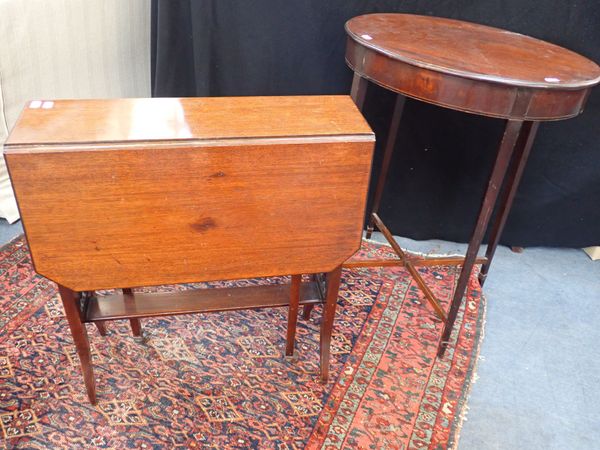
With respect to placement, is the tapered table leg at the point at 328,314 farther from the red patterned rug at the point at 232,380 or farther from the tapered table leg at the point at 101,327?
the tapered table leg at the point at 101,327

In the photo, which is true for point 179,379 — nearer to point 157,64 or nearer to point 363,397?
point 363,397

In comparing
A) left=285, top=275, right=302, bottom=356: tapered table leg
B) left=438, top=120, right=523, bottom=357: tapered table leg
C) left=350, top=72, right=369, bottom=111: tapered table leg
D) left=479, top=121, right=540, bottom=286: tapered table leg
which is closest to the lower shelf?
left=285, top=275, right=302, bottom=356: tapered table leg

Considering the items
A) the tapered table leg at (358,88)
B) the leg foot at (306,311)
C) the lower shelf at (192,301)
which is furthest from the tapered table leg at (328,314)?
the tapered table leg at (358,88)

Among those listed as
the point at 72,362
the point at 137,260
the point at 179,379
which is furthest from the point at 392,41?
the point at 72,362

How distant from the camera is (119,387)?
1525 millimetres

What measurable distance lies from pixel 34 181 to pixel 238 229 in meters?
0.42

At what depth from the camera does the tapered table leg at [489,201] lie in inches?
51.8

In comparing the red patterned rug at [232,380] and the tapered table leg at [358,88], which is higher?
the tapered table leg at [358,88]

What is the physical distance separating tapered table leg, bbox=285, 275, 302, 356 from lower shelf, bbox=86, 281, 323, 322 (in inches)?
0.9

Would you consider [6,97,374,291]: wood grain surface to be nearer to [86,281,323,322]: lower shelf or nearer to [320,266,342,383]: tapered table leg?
[320,266,342,383]: tapered table leg

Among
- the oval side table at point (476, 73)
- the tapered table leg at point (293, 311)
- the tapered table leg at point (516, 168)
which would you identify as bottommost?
the tapered table leg at point (293, 311)

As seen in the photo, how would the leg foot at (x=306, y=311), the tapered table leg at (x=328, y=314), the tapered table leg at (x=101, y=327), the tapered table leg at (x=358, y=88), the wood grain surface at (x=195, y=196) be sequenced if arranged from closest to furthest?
the wood grain surface at (x=195, y=196), the tapered table leg at (x=328, y=314), the tapered table leg at (x=358, y=88), the tapered table leg at (x=101, y=327), the leg foot at (x=306, y=311)

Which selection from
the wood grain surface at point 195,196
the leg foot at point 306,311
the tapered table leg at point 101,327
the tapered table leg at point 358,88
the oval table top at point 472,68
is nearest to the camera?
the wood grain surface at point 195,196

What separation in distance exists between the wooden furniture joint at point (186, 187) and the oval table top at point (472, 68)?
0.57 feet
